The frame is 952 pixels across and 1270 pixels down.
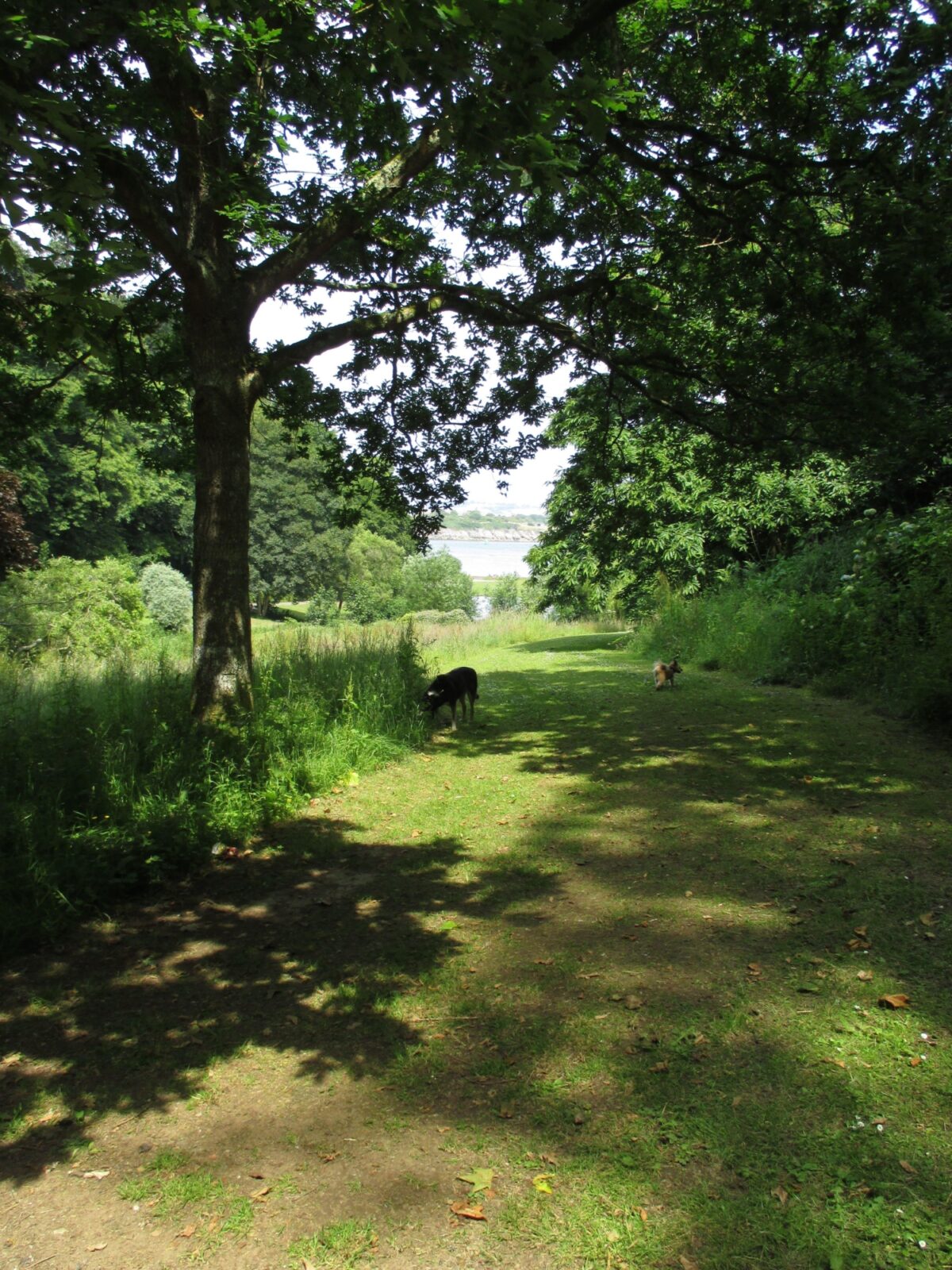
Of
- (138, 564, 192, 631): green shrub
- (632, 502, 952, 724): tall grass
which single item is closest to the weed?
(632, 502, 952, 724): tall grass

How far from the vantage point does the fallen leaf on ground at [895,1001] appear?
3.69 m

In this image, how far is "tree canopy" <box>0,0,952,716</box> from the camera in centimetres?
581

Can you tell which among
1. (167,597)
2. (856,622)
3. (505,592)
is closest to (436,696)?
(856,622)

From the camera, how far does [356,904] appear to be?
521 centimetres

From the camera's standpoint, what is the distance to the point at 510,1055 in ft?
11.5

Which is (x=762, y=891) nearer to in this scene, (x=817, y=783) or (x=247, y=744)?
(x=817, y=783)

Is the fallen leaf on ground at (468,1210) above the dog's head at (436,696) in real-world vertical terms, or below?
below

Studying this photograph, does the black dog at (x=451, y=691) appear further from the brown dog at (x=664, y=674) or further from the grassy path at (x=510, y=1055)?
the grassy path at (x=510, y=1055)

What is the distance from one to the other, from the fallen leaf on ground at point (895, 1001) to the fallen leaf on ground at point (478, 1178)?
78.7 inches

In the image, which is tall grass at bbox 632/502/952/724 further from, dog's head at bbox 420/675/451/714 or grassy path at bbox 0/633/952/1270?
dog's head at bbox 420/675/451/714

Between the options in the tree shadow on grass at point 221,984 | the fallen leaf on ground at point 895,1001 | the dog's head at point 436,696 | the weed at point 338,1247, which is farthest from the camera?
the dog's head at point 436,696

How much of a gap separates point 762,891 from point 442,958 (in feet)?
6.70

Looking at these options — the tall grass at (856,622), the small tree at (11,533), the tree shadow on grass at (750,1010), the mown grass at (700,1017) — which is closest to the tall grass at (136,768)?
the mown grass at (700,1017)

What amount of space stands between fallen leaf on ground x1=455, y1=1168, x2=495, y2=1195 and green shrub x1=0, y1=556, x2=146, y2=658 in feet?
35.0
